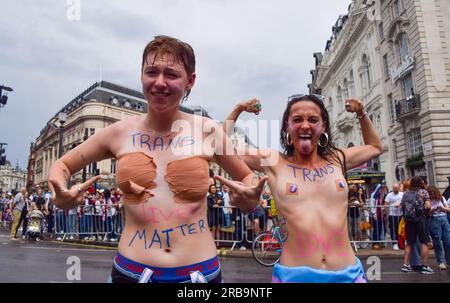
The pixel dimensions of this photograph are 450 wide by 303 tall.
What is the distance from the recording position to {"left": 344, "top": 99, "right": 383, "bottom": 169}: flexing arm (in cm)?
257

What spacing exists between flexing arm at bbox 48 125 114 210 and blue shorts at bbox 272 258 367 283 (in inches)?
46.3

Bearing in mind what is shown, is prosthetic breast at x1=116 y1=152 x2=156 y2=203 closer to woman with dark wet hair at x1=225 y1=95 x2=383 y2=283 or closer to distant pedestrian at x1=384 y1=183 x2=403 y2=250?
woman with dark wet hair at x1=225 y1=95 x2=383 y2=283

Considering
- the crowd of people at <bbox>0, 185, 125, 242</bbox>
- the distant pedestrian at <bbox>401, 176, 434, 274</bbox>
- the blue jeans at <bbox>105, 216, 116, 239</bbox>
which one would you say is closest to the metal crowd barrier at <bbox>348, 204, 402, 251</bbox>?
the distant pedestrian at <bbox>401, 176, 434, 274</bbox>

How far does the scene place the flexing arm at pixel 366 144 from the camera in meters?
2.57

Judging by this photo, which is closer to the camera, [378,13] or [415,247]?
[415,247]

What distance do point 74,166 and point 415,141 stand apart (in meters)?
26.1

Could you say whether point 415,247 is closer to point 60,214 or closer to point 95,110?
point 60,214

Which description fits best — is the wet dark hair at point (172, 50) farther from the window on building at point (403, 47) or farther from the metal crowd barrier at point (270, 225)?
the window on building at point (403, 47)

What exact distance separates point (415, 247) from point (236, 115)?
6778 mm

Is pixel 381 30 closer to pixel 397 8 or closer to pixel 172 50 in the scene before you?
pixel 397 8

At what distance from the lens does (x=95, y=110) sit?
222 ft

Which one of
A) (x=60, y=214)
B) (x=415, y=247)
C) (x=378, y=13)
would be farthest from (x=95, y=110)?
(x=415, y=247)

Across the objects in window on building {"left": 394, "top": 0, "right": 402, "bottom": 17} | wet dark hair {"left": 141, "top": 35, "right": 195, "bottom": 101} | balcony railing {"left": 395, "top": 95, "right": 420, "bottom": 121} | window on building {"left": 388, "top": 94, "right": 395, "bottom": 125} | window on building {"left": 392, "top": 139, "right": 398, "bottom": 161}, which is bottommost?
wet dark hair {"left": 141, "top": 35, "right": 195, "bottom": 101}
